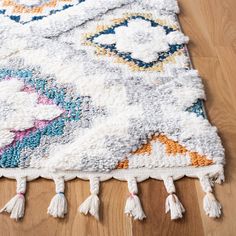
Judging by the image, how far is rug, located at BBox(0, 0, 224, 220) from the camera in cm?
73

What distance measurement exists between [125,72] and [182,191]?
40cm

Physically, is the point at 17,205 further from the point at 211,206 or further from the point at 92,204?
the point at 211,206

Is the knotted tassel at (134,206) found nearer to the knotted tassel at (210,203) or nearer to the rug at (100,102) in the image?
the rug at (100,102)

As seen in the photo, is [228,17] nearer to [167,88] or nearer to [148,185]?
[167,88]

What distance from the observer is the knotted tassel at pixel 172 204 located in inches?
26.6

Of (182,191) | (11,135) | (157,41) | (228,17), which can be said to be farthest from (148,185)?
(228,17)

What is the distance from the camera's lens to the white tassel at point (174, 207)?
0.68 metres

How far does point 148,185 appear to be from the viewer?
2.38 ft

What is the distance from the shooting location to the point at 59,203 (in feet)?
2.23

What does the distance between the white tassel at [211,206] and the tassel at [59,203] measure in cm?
30

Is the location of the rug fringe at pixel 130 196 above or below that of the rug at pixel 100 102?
below

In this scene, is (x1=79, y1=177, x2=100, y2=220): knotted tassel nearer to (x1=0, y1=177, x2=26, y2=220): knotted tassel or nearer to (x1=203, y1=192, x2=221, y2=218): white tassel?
(x1=0, y1=177, x2=26, y2=220): knotted tassel

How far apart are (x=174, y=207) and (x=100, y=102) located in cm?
34

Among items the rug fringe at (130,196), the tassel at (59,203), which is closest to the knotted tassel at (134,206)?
the rug fringe at (130,196)
